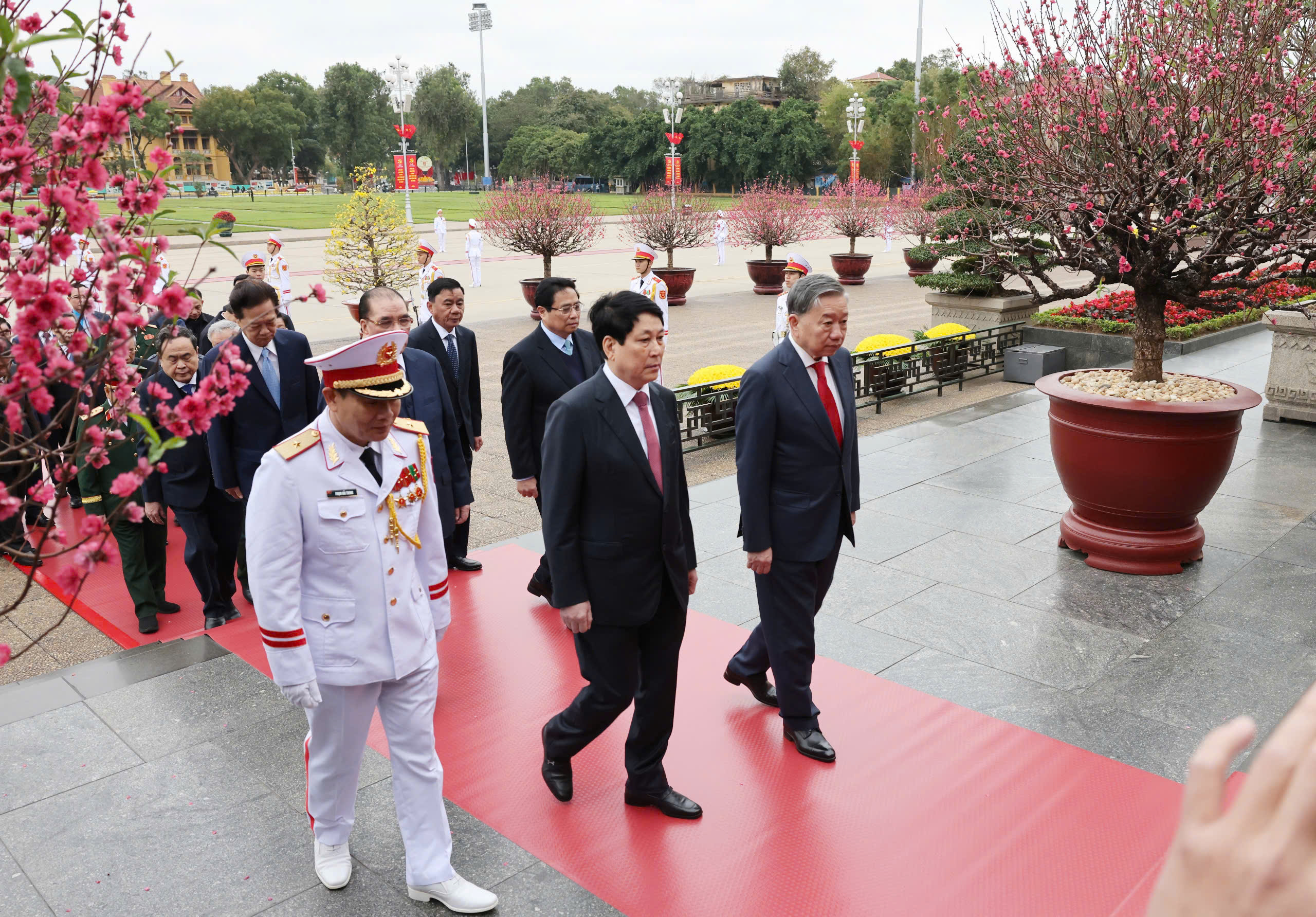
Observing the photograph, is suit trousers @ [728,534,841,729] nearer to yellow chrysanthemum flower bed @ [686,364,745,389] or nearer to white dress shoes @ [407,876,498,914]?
white dress shoes @ [407,876,498,914]

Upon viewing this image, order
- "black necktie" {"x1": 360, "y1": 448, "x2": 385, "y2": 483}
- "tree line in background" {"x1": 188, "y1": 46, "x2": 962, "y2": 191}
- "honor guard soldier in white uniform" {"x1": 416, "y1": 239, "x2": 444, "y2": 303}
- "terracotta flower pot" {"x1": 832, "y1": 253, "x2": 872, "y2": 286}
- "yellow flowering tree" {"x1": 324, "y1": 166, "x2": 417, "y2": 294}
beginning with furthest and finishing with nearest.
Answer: "tree line in background" {"x1": 188, "y1": 46, "x2": 962, "y2": 191} → "terracotta flower pot" {"x1": 832, "y1": 253, "x2": 872, "y2": 286} → "yellow flowering tree" {"x1": 324, "y1": 166, "x2": 417, "y2": 294} → "honor guard soldier in white uniform" {"x1": 416, "y1": 239, "x2": 444, "y2": 303} → "black necktie" {"x1": 360, "y1": 448, "x2": 385, "y2": 483}

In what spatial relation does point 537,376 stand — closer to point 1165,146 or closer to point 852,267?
point 1165,146

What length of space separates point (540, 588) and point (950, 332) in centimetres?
831

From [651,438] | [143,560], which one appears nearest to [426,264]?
[143,560]

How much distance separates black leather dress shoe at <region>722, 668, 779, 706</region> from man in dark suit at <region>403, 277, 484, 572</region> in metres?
2.05

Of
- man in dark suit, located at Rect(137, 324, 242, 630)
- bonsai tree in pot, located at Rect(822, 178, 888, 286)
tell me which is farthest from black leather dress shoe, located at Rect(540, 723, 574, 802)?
bonsai tree in pot, located at Rect(822, 178, 888, 286)

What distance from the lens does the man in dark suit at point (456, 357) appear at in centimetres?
605

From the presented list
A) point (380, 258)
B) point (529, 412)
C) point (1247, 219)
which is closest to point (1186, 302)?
point (1247, 219)

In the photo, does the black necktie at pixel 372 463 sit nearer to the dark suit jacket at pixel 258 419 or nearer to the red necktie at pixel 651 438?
the red necktie at pixel 651 438

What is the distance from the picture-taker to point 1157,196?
233 inches

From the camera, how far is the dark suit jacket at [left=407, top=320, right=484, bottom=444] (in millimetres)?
6117

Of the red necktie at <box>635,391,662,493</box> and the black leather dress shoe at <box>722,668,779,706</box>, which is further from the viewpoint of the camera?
the black leather dress shoe at <box>722,668,779,706</box>

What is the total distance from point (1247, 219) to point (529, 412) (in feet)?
14.1

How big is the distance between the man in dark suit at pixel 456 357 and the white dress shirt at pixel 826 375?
2363mm
